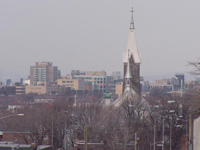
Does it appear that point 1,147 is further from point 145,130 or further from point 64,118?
point 64,118

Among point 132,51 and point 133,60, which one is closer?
point 132,51

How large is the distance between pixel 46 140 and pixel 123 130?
13.2 m

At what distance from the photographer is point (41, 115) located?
87.6 meters

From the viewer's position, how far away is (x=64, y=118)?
272 feet

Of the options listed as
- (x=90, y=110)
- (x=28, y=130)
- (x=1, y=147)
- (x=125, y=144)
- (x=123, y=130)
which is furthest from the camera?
(x=90, y=110)

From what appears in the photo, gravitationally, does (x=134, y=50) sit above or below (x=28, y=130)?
above

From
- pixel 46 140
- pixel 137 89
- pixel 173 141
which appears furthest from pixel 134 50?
pixel 173 141

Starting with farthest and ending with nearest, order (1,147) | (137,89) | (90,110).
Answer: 1. (137,89)
2. (90,110)
3. (1,147)

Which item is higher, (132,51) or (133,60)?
(132,51)

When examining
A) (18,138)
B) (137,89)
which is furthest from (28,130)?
(137,89)

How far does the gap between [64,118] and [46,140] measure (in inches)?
134

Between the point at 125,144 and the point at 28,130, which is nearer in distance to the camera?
the point at 125,144

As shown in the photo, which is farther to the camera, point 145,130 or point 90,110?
point 90,110

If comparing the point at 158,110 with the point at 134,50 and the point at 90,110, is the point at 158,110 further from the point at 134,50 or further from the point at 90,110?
the point at 134,50
